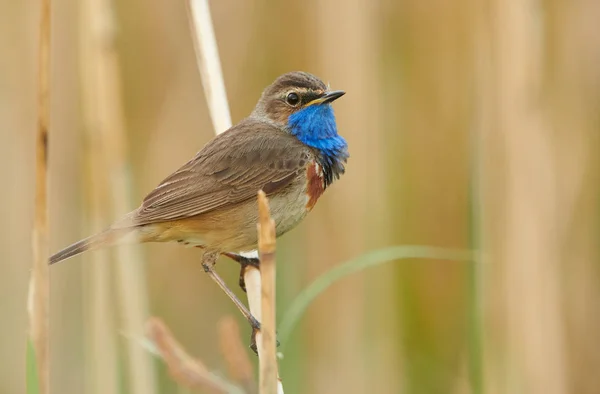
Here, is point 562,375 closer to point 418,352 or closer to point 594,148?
point 418,352

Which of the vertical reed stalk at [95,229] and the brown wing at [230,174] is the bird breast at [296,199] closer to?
the brown wing at [230,174]

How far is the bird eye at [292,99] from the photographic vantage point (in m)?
3.71

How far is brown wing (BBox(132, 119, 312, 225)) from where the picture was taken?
3422mm

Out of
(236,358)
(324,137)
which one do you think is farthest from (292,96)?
(236,358)

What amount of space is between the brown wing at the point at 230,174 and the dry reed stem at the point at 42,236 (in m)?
1.36

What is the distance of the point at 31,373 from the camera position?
1.95 metres

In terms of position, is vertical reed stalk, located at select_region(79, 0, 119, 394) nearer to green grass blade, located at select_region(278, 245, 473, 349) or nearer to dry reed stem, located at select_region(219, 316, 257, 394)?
green grass blade, located at select_region(278, 245, 473, 349)

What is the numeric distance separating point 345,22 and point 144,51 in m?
1.23

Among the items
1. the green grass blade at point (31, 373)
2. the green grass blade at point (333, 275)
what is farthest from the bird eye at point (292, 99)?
the green grass blade at point (31, 373)

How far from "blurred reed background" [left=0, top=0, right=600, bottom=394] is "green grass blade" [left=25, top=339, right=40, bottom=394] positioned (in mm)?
863

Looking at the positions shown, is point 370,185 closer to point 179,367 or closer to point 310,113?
point 310,113

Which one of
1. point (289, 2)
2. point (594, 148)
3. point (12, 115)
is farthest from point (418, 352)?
point (12, 115)

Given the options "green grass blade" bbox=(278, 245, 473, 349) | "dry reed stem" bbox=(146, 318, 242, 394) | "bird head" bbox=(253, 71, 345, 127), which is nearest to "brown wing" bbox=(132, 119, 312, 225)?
"bird head" bbox=(253, 71, 345, 127)

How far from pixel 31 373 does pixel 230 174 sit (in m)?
1.68
